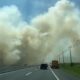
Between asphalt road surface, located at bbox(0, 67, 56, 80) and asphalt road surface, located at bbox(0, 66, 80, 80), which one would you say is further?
asphalt road surface, located at bbox(0, 66, 80, 80)

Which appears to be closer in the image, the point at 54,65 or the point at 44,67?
the point at 44,67

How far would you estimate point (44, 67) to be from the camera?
3654 inches

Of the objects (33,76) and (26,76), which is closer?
(26,76)

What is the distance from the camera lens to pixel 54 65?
11319 cm

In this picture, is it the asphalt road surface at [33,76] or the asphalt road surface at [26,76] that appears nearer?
the asphalt road surface at [26,76]

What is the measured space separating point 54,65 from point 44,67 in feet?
68.4
